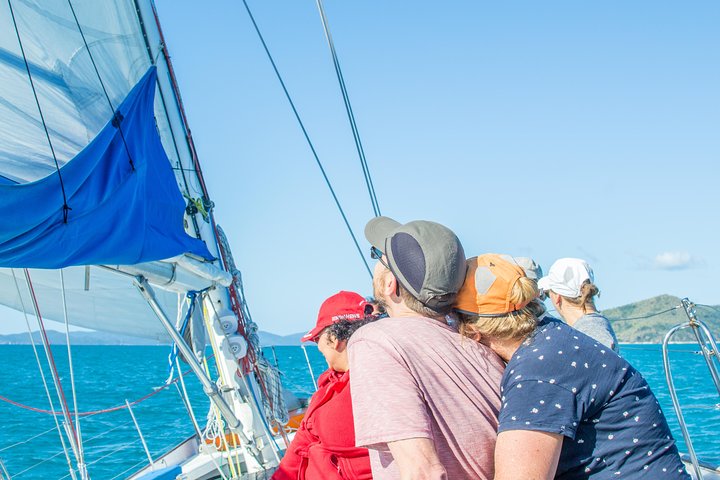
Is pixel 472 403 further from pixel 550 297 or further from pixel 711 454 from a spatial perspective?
pixel 711 454

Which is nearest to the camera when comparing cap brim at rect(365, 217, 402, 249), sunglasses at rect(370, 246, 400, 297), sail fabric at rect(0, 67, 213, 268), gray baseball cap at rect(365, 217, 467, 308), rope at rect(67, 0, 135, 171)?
gray baseball cap at rect(365, 217, 467, 308)

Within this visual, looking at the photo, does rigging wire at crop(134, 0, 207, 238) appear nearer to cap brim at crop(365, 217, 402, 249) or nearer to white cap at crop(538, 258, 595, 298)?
white cap at crop(538, 258, 595, 298)

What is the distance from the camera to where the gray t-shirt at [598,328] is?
9.37ft

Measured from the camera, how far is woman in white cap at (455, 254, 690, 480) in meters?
1.40

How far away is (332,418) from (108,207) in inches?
65.6

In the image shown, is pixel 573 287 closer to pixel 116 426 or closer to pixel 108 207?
pixel 108 207

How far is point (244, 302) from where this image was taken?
5090mm

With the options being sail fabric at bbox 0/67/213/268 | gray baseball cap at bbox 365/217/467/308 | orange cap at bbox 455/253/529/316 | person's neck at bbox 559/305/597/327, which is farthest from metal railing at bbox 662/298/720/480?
sail fabric at bbox 0/67/213/268

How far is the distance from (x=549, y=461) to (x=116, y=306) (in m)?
5.09

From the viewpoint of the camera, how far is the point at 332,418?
201 centimetres

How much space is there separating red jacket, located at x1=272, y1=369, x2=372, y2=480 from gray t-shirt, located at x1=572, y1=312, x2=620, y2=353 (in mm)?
1229

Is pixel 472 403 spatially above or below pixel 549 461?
above

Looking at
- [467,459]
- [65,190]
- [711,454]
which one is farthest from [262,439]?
[711,454]

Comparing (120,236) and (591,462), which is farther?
(120,236)
